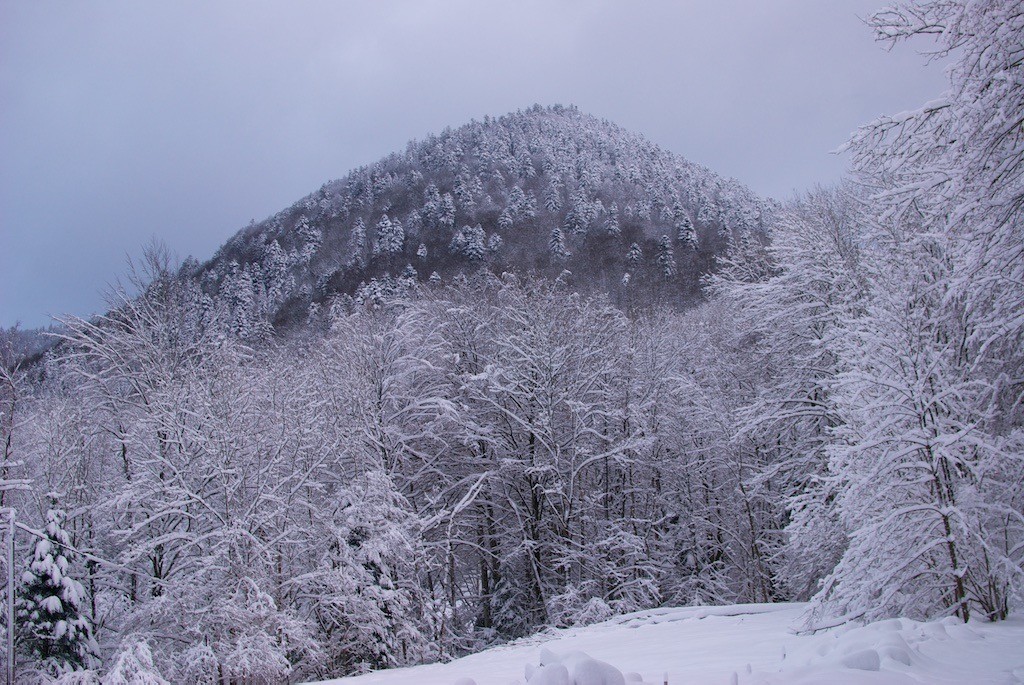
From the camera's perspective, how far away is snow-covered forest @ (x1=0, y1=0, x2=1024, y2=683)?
6805mm

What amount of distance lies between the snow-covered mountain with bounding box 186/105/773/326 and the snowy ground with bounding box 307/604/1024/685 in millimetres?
45626

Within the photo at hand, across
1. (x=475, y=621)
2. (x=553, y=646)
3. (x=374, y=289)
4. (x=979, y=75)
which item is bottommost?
(x=475, y=621)

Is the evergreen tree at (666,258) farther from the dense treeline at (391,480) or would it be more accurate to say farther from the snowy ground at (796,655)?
the snowy ground at (796,655)

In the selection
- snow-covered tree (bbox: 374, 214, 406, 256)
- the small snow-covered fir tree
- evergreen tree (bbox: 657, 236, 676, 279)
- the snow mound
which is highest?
snow-covered tree (bbox: 374, 214, 406, 256)

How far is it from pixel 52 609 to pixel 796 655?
14147 mm

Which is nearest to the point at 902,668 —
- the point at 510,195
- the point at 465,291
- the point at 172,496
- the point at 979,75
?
the point at 979,75

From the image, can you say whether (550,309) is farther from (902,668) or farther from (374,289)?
(374,289)

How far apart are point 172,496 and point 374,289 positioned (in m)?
41.0

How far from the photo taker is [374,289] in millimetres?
54000

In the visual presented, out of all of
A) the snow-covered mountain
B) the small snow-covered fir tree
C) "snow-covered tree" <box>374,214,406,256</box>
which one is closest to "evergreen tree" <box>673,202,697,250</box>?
the snow-covered mountain

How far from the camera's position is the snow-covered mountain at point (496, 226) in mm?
68812

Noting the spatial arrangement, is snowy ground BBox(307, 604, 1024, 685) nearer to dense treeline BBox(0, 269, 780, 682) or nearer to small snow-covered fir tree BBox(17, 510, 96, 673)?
dense treeline BBox(0, 269, 780, 682)

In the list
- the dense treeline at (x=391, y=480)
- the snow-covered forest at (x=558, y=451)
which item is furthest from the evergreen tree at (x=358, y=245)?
the dense treeline at (x=391, y=480)

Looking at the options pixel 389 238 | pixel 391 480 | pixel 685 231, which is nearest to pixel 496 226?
pixel 389 238
